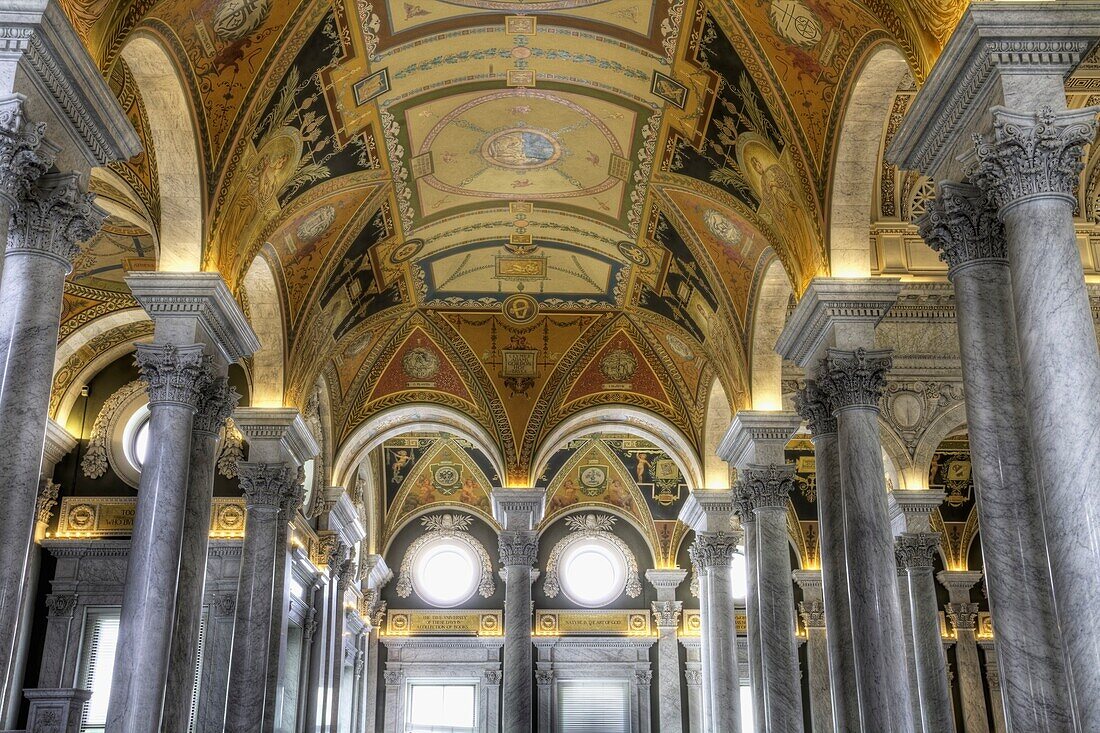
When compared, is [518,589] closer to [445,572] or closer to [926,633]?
[926,633]

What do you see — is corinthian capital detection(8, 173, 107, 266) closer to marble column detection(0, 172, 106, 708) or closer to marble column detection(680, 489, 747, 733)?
marble column detection(0, 172, 106, 708)

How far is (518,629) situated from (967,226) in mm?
12718

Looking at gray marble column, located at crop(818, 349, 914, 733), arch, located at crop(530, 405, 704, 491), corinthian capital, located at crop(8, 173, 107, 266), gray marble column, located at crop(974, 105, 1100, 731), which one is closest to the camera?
gray marble column, located at crop(974, 105, 1100, 731)

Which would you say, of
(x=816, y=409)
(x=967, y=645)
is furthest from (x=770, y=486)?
(x=967, y=645)

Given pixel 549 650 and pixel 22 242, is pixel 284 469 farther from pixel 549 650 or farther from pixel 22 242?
pixel 549 650

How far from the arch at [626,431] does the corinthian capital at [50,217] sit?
13.0m

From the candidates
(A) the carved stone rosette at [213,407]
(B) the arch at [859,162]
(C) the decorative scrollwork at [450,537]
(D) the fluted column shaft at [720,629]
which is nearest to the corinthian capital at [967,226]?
(B) the arch at [859,162]

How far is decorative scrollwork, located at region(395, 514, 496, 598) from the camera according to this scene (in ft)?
89.4

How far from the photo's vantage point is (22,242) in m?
8.12

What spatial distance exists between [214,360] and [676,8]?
20.7ft

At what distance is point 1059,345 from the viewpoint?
7.07 meters

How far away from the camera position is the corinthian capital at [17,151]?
24.3 ft

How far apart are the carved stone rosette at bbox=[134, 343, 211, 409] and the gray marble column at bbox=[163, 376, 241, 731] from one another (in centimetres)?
44

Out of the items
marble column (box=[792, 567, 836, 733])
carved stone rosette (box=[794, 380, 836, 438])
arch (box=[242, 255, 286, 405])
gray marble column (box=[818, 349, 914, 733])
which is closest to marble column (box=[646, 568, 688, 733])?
marble column (box=[792, 567, 836, 733])
